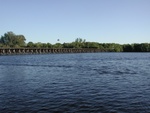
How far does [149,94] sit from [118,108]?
247 inches

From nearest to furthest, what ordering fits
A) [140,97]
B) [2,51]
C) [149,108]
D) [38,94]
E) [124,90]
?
[149,108]
[140,97]
[38,94]
[124,90]
[2,51]

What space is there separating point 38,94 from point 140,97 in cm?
948

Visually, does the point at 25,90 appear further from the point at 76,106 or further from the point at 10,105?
the point at 76,106

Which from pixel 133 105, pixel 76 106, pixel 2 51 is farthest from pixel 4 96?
pixel 2 51

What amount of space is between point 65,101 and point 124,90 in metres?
7.66

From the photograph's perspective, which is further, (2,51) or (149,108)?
(2,51)

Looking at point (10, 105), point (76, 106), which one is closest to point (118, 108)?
point (76, 106)

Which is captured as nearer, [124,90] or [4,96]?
[4,96]

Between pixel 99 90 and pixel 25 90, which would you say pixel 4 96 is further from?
pixel 99 90

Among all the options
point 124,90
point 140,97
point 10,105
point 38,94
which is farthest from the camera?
point 124,90

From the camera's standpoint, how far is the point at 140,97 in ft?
74.8

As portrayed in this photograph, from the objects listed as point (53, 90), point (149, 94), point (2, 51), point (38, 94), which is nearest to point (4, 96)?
point (38, 94)

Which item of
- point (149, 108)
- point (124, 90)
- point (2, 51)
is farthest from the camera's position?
point (2, 51)

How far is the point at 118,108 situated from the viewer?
19125 millimetres
